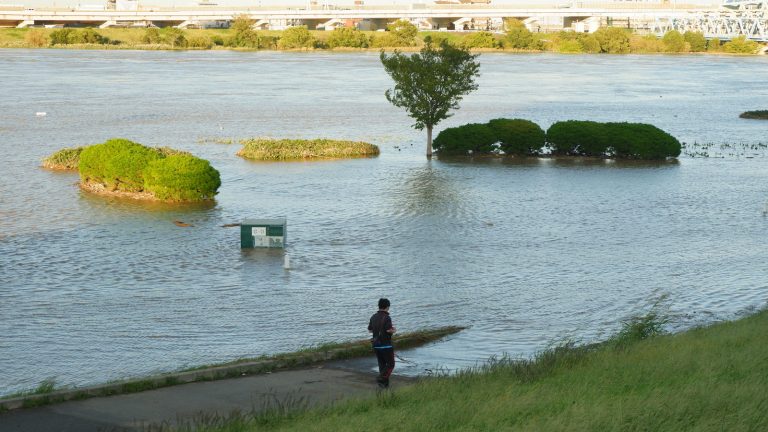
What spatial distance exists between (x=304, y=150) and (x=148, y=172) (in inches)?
504

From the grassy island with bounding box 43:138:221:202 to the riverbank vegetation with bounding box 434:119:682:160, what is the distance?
15522 mm

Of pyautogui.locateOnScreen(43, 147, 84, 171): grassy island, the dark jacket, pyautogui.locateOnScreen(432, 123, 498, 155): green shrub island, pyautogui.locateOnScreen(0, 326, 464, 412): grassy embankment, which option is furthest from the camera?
pyautogui.locateOnScreen(432, 123, 498, 155): green shrub island

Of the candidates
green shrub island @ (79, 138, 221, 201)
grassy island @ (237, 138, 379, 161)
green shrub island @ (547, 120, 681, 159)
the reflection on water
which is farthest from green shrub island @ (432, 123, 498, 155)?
green shrub island @ (79, 138, 221, 201)

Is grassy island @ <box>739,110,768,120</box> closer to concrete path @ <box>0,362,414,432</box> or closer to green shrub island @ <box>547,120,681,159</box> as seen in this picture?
green shrub island @ <box>547,120,681,159</box>

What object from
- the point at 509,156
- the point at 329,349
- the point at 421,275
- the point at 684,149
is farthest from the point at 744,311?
the point at 684,149

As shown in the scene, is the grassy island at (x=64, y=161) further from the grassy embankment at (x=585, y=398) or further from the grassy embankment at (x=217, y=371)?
the grassy embankment at (x=585, y=398)

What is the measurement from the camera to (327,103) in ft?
249

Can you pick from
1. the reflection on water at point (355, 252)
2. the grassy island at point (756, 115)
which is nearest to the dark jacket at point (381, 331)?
the reflection on water at point (355, 252)

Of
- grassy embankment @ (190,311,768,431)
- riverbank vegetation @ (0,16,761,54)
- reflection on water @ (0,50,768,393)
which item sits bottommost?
reflection on water @ (0,50,768,393)

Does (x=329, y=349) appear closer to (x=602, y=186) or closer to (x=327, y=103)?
(x=602, y=186)

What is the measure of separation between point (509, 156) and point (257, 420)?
3759 cm

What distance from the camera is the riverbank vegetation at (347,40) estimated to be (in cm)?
16775

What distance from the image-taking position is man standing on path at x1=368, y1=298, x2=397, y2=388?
14.7m

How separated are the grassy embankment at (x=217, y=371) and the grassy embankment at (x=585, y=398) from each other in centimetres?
259
